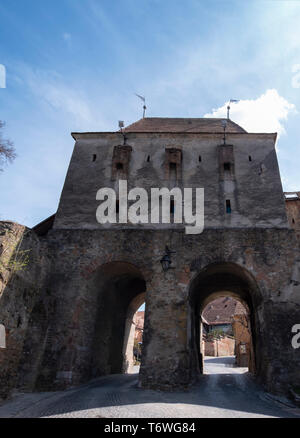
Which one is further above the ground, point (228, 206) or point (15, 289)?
point (228, 206)

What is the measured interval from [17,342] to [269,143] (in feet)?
39.7

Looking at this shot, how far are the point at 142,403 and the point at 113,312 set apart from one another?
261 inches

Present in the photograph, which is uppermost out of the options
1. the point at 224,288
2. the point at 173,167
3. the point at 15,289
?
the point at 173,167

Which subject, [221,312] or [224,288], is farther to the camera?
[221,312]

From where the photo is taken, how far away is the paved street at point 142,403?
23.6ft

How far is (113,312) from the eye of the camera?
1454 centimetres

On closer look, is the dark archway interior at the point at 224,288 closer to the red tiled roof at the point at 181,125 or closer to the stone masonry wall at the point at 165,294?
the stone masonry wall at the point at 165,294

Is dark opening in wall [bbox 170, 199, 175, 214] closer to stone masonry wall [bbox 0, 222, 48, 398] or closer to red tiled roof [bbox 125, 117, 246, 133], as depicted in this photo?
red tiled roof [bbox 125, 117, 246, 133]

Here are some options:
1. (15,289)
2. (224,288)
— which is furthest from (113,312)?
(15,289)

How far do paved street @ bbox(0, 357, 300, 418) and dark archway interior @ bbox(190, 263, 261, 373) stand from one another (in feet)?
7.69

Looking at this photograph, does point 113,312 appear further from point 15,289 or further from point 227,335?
point 227,335

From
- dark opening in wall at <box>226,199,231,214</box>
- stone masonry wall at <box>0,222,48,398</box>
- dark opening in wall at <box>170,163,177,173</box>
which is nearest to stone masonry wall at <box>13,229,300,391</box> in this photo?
stone masonry wall at <box>0,222,48,398</box>

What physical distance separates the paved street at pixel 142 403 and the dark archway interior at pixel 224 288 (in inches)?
92.2

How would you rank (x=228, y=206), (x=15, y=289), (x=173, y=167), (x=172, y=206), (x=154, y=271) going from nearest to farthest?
(x=15, y=289) < (x=154, y=271) < (x=228, y=206) < (x=172, y=206) < (x=173, y=167)
